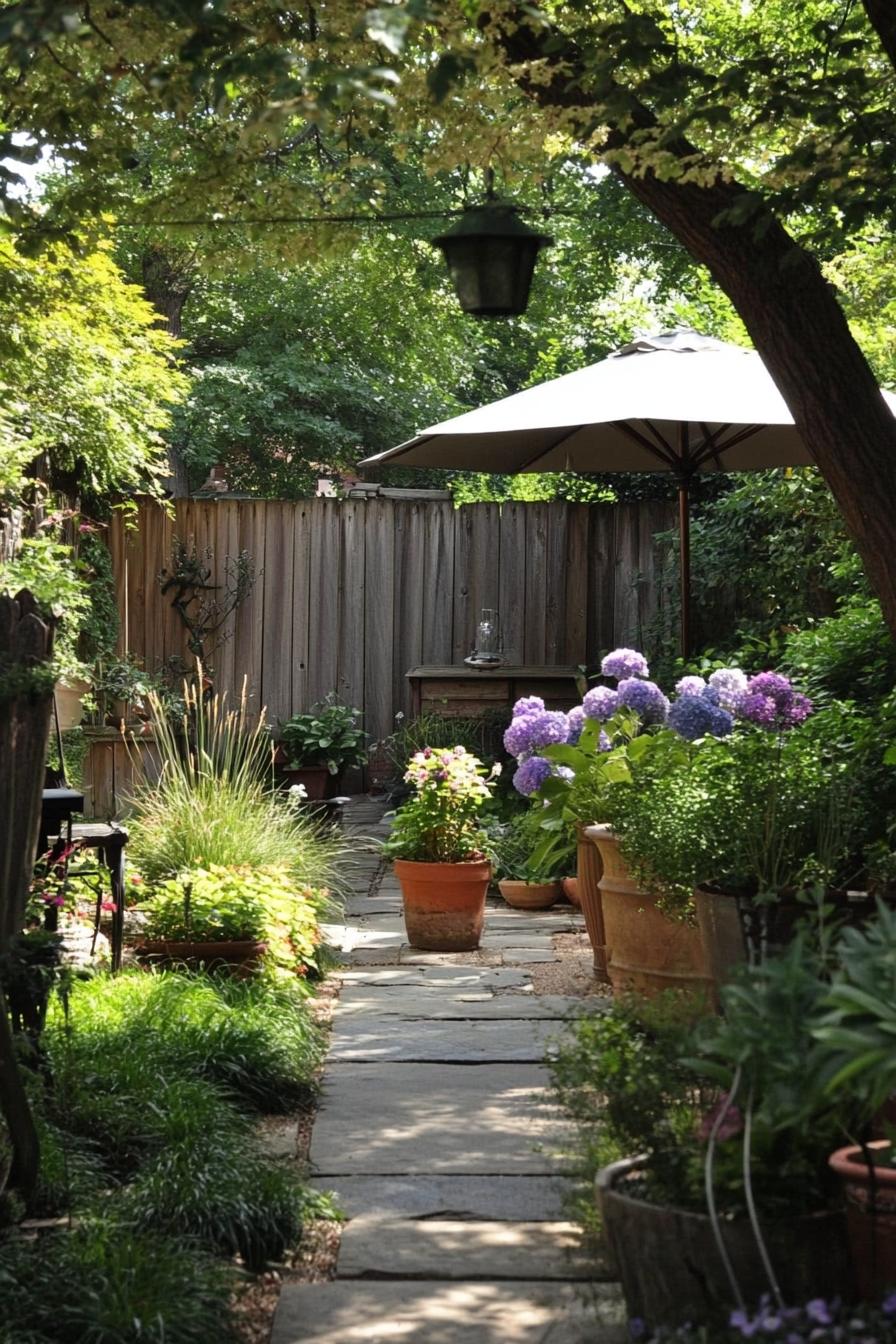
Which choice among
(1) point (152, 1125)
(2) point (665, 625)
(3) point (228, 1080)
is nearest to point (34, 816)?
(1) point (152, 1125)

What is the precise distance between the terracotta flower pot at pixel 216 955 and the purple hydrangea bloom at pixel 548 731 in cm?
160

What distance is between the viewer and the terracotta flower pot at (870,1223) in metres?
2.29

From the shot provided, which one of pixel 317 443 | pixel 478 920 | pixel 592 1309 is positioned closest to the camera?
pixel 592 1309

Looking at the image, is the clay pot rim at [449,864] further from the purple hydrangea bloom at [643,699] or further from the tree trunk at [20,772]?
the tree trunk at [20,772]

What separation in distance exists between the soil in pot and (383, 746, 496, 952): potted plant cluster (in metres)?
3.96

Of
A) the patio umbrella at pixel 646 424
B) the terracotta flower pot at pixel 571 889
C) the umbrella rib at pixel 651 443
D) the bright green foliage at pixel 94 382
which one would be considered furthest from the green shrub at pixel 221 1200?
the umbrella rib at pixel 651 443

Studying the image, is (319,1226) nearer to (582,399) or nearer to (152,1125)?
(152,1125)

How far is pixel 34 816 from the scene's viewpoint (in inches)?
129

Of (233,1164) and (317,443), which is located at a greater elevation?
(317,443)

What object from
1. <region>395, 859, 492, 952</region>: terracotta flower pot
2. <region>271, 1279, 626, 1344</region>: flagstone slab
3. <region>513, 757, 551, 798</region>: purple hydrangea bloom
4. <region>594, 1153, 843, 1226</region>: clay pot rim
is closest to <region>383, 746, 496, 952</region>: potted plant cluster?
<region>395, 859, 492, 952</region>: terracotta flower pot

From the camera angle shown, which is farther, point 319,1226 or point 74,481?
point 74,481

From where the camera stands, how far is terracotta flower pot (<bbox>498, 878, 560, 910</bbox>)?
299 inches

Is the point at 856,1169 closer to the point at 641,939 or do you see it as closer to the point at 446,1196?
the point at 446,1196

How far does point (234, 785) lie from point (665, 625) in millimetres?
4297
